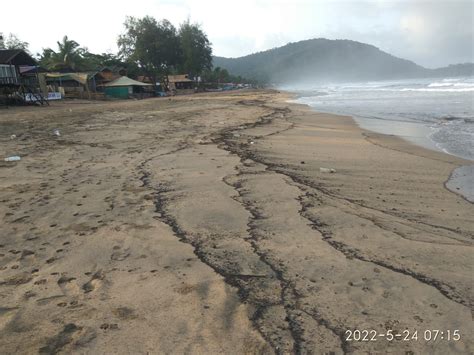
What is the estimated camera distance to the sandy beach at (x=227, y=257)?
245 cm

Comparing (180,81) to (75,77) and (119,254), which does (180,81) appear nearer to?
(75,77)

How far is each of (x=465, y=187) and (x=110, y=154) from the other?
6.83m

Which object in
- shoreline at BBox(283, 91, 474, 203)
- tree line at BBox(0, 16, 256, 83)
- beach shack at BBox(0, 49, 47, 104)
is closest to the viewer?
shoreline at BBox(283, 91, 474, 203)

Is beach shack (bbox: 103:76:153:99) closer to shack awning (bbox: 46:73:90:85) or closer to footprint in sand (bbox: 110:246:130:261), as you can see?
shack awning (bbox: 46:73:90:85)

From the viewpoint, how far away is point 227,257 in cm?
346

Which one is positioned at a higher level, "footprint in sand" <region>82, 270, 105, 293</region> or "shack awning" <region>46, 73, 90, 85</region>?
"shack awning" <region>46, 73, 90, 85</region>

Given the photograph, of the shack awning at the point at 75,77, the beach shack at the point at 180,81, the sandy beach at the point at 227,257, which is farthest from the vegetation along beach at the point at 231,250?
the beach shack at the point at 180,81

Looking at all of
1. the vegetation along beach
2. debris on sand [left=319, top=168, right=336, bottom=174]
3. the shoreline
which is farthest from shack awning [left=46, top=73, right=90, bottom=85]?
debris on sand [left=319, top=168, right=336, bottom=174]

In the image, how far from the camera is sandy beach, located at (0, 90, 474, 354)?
2447mm

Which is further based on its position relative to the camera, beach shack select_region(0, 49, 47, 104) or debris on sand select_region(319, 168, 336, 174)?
beach shack select_region(0, 49, 47, 104)

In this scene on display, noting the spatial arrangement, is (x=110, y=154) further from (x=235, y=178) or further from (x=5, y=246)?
(x=5, y=246)

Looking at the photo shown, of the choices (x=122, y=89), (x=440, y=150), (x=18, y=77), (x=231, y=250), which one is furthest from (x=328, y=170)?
(x=122, y=89)

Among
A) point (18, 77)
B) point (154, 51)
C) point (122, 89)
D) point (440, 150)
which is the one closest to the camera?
point (440, 150)

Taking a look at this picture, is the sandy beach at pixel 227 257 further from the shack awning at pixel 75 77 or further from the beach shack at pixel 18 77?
the shack awning at pixel 75 77
